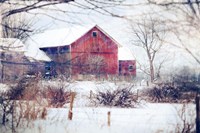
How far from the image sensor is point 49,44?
11.2ft

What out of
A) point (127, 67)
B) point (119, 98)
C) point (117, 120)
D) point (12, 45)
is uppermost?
point (12, 45)

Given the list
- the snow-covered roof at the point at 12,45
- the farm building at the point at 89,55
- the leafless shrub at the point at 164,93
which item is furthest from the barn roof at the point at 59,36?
the leafless shrub at the point at 164,93

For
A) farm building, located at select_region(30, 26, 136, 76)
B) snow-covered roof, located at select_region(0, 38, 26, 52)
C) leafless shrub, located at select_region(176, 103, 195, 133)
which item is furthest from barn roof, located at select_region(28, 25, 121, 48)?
leafless shrub, located at select_region(176, 103, 195, 133)

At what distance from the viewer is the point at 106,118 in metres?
3.45

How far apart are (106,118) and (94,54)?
2.33 ft

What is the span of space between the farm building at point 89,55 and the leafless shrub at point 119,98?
21cm

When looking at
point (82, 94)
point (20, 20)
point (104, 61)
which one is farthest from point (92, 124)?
point (20, 20)

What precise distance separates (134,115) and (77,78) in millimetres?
748

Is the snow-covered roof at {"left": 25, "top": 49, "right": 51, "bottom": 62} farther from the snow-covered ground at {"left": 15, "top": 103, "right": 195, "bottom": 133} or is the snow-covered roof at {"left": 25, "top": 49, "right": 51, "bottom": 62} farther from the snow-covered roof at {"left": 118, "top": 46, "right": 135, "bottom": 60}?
the snow-covered roof at {"left": 118, "top": 46, "right": 135, "bottom": 60}

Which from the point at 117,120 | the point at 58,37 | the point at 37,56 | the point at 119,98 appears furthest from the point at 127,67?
the point at 37,56

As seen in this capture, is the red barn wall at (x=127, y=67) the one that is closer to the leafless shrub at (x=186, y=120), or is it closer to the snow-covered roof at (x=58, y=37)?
the snow-covered roof at (x=58, y=37)

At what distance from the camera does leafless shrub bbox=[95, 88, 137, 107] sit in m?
3.46

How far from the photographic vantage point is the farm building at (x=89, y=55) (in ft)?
11.1

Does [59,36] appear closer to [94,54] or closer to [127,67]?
[94,54]
